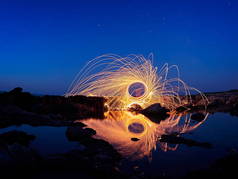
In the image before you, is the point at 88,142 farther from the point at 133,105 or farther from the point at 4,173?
the point at 133,105

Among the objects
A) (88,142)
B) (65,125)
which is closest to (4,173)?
(88,142)

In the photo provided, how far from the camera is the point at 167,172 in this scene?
4.64 m

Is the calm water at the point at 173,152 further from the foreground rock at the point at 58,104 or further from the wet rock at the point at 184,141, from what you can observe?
the foreground rock at the point at 58,104

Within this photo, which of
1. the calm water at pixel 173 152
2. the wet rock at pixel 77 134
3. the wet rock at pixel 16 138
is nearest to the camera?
the calm water at pixel 173 152

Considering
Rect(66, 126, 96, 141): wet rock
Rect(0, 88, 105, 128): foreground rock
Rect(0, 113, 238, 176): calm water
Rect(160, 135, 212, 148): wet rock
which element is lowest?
Rect(0, 113, 238, 176): calm water

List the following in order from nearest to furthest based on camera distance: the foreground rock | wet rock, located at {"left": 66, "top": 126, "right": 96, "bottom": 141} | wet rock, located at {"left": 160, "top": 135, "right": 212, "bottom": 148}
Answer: wet rock, located at {"left": 160, "top": 135, "right": 212, "bottom": 148}, wet rock, located at {"left": 66, "top": 126, "right": 96, "bottom": 141}, the foreground rock

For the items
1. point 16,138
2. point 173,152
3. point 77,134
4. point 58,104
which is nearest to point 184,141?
point 173,152

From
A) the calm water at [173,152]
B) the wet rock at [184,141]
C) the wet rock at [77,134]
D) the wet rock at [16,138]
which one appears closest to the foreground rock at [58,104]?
the wet rock at [77,134]

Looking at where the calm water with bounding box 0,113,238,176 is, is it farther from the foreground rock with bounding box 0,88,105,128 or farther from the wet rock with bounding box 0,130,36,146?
the foreground rock with bounding box 0,88,105,128

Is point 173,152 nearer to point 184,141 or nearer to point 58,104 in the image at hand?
point 184,141

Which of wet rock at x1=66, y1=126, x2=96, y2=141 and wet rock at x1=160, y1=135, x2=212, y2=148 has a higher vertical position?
wet rock at x1=66, y1=126, x2=96, y2=141

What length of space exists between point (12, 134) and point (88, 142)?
10.7 feet

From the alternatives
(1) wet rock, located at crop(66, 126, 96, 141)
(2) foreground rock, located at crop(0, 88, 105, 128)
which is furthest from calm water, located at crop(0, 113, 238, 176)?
(2) foreground rock, located at crop(0, 88, 105, 128)

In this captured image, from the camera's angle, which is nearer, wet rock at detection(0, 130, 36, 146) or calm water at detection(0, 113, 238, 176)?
calm water at detection(0, 113, 238, 176)
